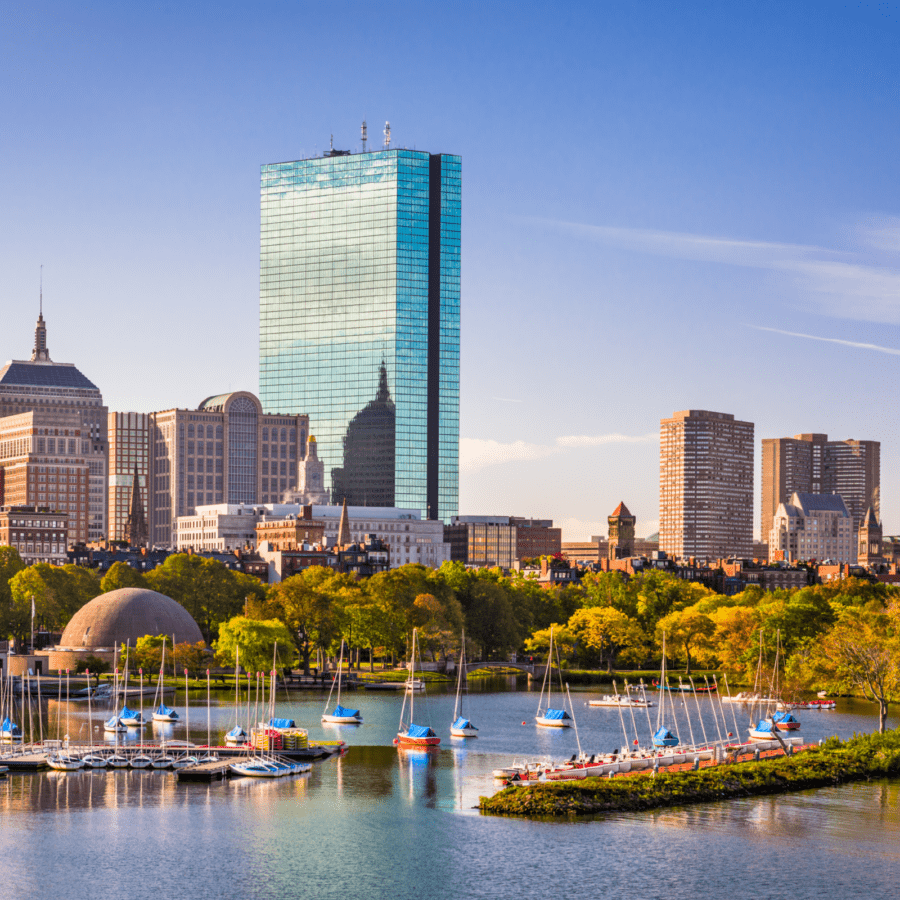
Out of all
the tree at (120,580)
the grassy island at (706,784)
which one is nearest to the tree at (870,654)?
the grassy island at (706,784)

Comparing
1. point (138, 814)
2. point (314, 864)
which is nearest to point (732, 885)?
point (314, 864)

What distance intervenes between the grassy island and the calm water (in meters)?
1.77

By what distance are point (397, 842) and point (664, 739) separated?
37.1m

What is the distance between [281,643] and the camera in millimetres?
156750

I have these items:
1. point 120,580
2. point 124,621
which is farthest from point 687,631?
point 120,580

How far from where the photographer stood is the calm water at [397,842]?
219ft

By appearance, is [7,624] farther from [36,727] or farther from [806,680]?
[806,680]

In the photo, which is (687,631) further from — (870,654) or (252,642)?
(870,654)

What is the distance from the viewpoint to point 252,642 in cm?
15438

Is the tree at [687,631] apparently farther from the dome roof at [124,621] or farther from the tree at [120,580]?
the tree at [120,580]

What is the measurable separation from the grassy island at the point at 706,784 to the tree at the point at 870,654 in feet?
44.6

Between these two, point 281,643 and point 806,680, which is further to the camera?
point 281,643

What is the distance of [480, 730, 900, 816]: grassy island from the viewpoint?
81750 mm

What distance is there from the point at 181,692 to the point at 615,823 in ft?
261
